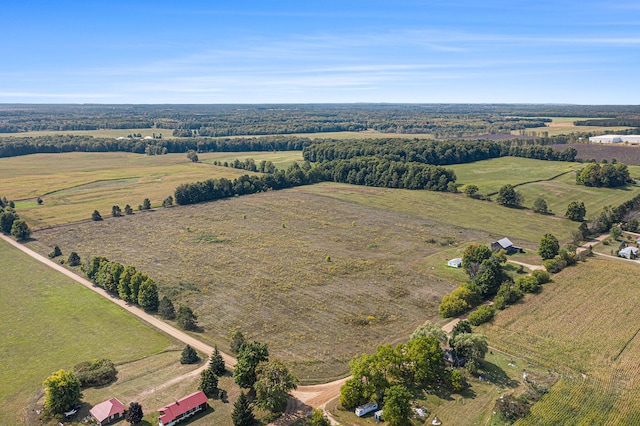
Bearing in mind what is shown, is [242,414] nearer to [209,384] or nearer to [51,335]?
[209,384]

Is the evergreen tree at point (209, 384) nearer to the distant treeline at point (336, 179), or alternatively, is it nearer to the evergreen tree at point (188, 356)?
the evergreen tree at point (188, 356)

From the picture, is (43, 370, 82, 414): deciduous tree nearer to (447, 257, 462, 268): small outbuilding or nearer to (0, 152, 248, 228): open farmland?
(447, 257, 462, 268): small outbuilding

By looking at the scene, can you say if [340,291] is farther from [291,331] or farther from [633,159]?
[633,159]

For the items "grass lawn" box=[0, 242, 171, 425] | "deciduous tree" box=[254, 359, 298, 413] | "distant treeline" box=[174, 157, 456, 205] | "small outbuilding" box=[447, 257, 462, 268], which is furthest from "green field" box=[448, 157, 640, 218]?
"grass lawn" box=[0, 242, 171, 425]

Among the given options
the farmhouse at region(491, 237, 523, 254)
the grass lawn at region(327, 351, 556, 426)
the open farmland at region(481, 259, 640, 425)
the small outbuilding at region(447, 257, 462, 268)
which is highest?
the farmhouse at region(491, 237, 523, 254)

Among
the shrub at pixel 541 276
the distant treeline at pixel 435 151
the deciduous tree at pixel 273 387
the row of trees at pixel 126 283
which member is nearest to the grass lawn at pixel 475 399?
the deciduous tree at pixel 273 387

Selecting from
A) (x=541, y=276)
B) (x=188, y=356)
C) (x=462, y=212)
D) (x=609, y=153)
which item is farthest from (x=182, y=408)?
(x=609, y=153)

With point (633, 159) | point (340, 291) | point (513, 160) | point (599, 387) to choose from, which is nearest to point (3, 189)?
point (340, 291)
